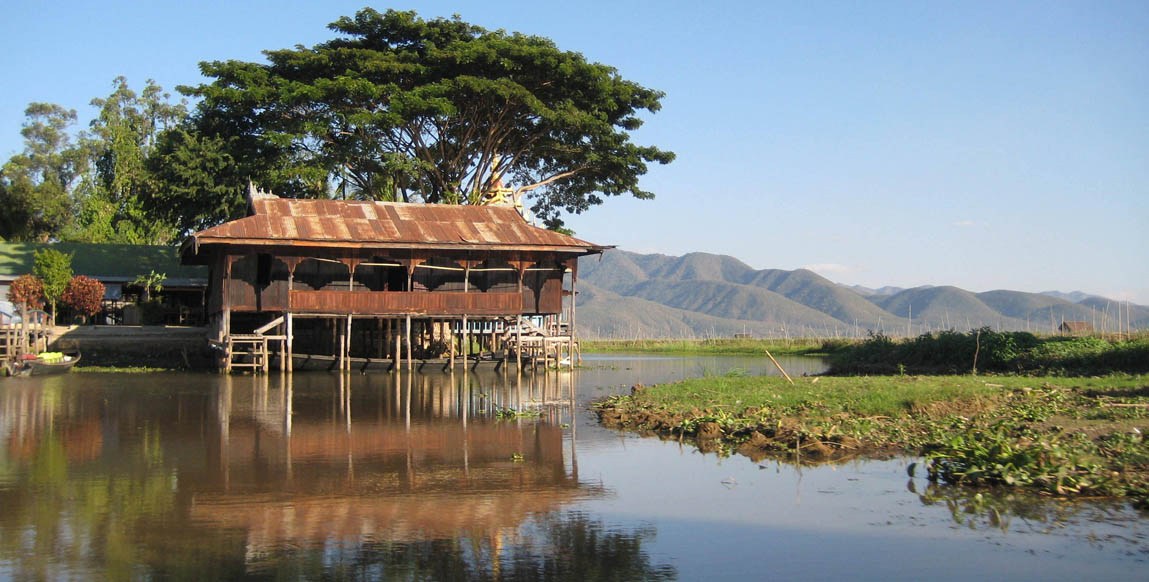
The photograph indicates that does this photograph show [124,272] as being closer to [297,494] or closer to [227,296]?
[227,296]

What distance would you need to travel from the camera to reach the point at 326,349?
114 feet

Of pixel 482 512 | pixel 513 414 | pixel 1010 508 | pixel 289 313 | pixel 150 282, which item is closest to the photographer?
pixel 482 512

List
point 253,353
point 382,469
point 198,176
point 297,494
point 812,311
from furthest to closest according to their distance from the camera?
point 812,311 < point 198,176 < point 253,353 < point 382,469 < point 297,494

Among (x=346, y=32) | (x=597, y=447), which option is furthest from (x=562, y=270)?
(x=597, y=447)

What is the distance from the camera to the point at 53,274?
113 ft

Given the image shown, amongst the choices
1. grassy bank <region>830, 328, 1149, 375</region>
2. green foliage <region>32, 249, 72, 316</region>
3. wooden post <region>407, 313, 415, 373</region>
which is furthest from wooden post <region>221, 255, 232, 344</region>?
grassy bank <region>830, 328, 1149, 375</region>

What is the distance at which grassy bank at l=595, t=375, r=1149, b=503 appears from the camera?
11164 mm

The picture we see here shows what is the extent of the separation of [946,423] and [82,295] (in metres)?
30.8

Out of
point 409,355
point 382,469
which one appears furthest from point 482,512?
point 409,355

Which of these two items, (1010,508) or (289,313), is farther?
(289,313)

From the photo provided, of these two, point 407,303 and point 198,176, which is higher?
point 198,176

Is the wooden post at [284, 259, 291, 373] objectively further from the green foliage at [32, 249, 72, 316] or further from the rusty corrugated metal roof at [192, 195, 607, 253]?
the green foliage at [32, 249, 72, 316]

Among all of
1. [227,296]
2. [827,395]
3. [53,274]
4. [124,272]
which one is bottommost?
[827,395]

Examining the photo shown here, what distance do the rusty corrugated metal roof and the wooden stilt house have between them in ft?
0.14
